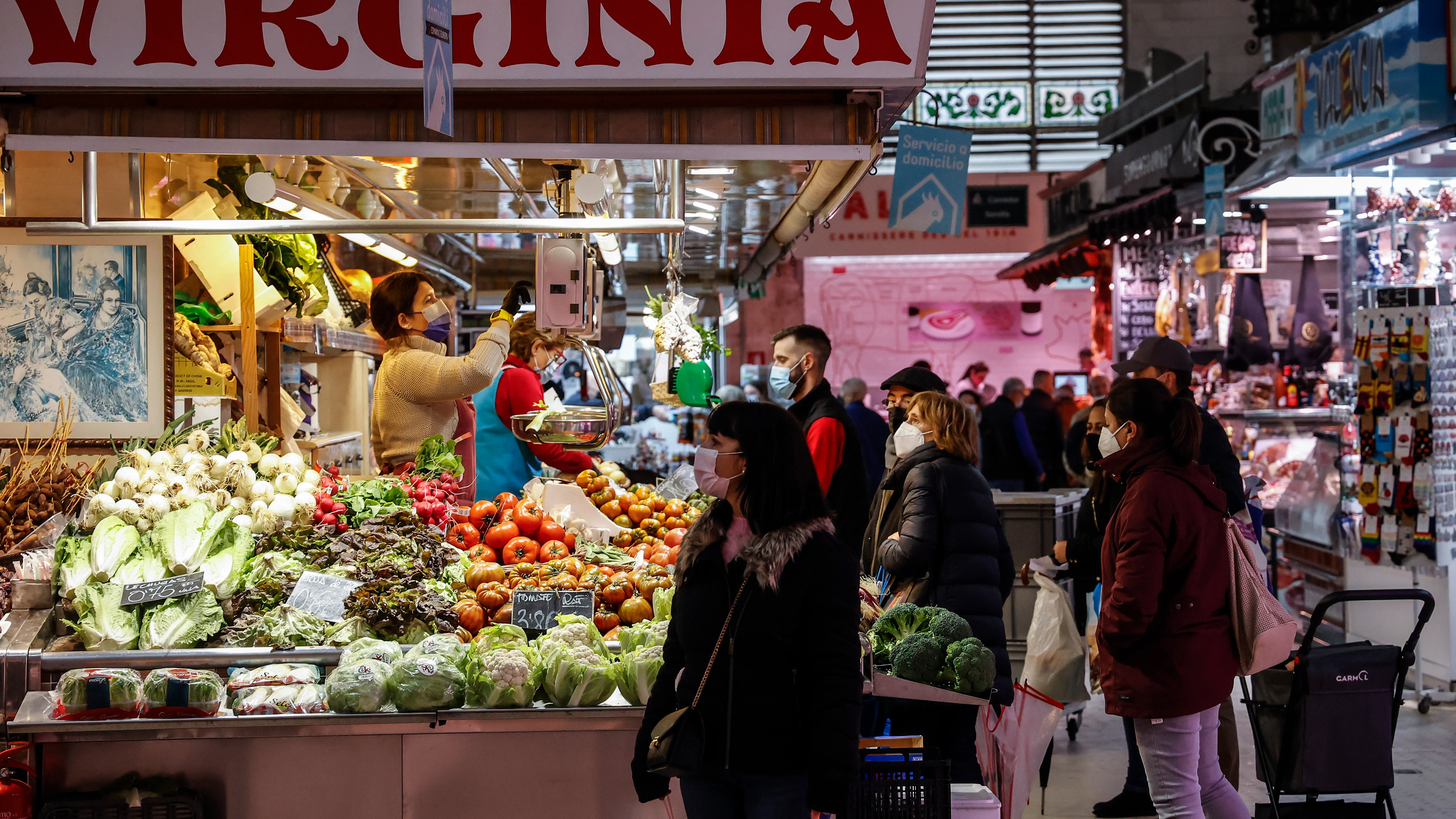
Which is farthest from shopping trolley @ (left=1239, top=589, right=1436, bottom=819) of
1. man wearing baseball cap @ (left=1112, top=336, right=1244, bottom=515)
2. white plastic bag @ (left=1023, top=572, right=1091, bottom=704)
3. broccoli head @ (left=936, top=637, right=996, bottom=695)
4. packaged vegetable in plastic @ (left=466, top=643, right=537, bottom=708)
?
packaged vegetable in plastic @ (left=466, top=643, right=537, bottom=708)

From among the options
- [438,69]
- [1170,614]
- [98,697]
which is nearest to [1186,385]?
[1170,614]

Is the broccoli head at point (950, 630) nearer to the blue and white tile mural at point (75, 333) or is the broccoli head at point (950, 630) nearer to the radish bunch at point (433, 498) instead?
the radish bunch at point (433, 498)

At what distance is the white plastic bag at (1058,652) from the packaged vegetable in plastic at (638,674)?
212 cm

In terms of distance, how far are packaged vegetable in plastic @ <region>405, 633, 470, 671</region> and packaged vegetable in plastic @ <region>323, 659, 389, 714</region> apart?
4.6 inches

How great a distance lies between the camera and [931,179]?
6.60 meters

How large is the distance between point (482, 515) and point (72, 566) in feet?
5.17

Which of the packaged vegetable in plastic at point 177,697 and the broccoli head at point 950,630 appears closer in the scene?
the packaged vegetable in plastic at point 177,697

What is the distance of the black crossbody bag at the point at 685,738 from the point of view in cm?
270

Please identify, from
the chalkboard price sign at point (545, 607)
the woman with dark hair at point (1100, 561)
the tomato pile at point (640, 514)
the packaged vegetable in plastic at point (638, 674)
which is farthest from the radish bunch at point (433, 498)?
the woman with dark hair at point (1100, 561)

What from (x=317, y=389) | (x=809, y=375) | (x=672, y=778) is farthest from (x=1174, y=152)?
(x=672, y=778)

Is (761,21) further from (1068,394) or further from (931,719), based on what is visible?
(1068,394)

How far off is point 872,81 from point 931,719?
86.8 inches

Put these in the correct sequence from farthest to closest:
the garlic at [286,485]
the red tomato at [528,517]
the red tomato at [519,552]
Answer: the red tomato at [528,517], the garlic at [286,485], the red tomato at [519,552]

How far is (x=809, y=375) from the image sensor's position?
561 centimetres
